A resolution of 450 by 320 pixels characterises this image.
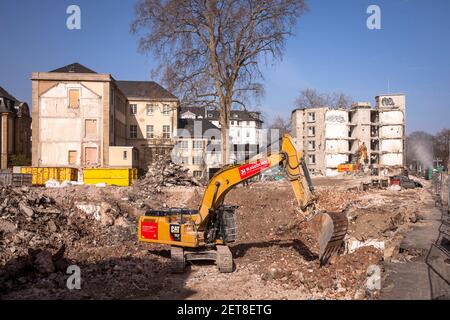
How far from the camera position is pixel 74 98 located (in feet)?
139

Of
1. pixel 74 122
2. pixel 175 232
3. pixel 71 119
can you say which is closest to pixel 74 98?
pixel 71 119

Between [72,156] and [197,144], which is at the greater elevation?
[197,144]

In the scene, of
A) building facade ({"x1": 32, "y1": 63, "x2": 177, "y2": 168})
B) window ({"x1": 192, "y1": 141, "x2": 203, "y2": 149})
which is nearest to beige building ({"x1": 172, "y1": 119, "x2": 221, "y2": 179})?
window ({"x1": 192, "y1": 141, "x2": 203, "y2": 149})

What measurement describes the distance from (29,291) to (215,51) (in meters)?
23.1

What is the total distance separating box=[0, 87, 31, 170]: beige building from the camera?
53.5 meters

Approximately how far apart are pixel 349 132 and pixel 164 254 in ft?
195

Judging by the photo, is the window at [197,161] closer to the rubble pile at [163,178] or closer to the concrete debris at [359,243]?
the rubble pile at [163,178]

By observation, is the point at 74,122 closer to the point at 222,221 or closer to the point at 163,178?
the point at 163,178

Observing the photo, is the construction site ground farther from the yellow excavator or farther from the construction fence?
the yellow excavator

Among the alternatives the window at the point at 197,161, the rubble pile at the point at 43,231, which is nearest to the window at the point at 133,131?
the window at the point at 197,161

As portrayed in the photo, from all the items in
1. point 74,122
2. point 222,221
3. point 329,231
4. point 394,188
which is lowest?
point 394,188
